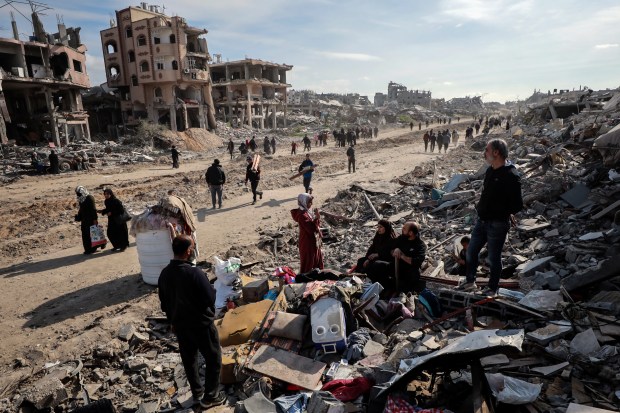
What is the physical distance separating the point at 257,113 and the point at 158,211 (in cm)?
4828

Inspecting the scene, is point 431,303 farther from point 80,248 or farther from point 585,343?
point 80,248

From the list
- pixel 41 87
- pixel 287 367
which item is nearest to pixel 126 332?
pixel 287 367

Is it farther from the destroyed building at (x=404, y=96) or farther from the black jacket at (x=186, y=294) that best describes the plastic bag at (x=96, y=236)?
the destroyed building at (x=404, y=96)

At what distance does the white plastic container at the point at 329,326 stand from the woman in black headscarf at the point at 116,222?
591 cm

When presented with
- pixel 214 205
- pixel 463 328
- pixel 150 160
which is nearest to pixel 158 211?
pixel 463 328

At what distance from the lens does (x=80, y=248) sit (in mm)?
9156

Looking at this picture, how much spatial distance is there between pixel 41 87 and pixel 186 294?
35.3m

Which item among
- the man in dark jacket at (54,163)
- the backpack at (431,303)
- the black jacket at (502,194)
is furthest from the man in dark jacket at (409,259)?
the man in dark jacket at (54,163)

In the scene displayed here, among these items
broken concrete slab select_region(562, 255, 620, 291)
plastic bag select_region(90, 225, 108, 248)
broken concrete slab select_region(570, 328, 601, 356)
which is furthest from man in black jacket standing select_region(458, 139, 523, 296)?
plastic bag select_region(90, 225, 108, 248)

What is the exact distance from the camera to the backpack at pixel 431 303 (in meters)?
4.62

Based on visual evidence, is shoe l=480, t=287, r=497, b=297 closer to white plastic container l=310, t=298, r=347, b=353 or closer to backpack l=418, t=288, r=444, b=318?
backpack l=418, t=288, r=444, b=318

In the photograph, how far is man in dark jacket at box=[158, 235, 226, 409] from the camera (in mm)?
3529

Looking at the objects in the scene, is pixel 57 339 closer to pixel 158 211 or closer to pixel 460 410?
pixel 158 211

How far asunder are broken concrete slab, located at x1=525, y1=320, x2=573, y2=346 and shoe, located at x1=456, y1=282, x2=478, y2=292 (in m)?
1.19
